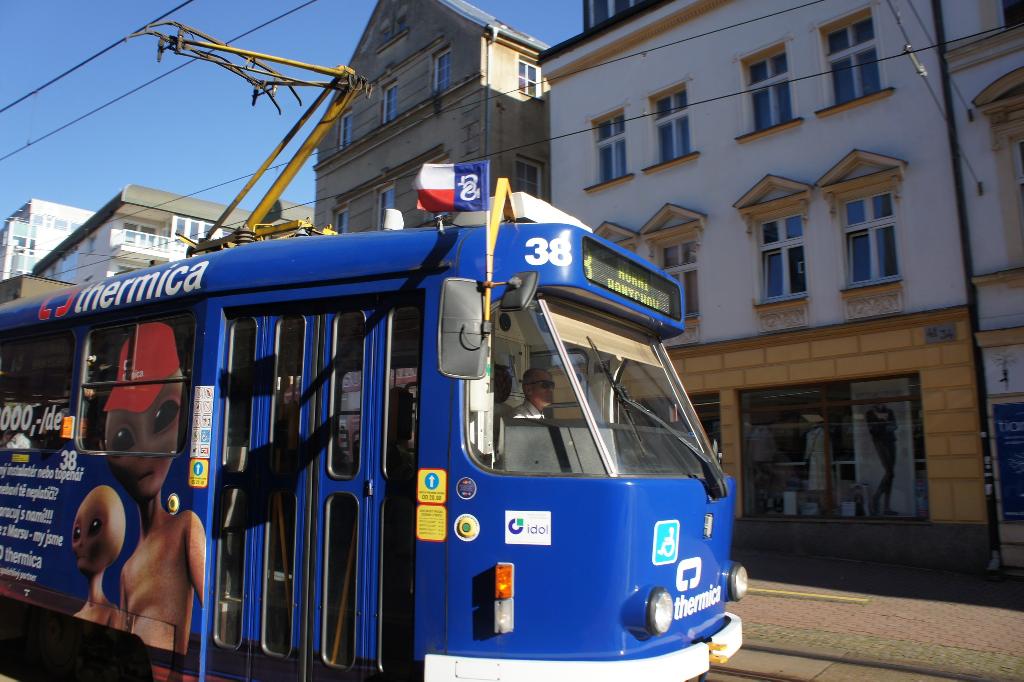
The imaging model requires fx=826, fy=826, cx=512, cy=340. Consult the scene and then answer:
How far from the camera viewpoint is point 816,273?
45.5 feet

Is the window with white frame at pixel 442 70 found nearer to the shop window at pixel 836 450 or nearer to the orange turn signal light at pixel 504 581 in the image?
the shop window at pixel 836 450

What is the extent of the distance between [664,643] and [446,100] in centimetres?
1877

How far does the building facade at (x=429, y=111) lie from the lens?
20.1 metres

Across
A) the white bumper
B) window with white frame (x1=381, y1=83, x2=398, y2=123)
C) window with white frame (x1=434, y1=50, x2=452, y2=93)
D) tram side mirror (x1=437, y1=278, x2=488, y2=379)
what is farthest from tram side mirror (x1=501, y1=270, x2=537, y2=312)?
window with white frame (x1=381, y1=83, x2=398, y2=123)

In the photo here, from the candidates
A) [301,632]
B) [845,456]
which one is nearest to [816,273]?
[845,456]

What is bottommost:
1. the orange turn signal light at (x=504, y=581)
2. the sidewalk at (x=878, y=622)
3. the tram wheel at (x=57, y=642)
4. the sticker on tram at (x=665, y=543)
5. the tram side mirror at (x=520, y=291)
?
the sidewalk at (x=878, y=622)

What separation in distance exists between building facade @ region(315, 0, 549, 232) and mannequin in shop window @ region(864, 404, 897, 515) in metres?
9.64

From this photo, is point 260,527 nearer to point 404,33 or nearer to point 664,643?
point 664,643

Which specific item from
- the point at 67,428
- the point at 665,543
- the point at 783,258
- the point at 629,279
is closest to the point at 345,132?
the point at 783,258

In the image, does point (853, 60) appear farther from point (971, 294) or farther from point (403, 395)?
point (403, 395)

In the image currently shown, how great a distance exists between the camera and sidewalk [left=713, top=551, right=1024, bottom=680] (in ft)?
22.1

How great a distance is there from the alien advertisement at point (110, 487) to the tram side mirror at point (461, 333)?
1960 mm

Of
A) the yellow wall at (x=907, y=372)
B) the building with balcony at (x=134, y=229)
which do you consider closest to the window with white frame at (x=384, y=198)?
the yellow wall at (x=907, y=372)

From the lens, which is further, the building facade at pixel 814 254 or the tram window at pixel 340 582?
the building facade at pixel 814 254
